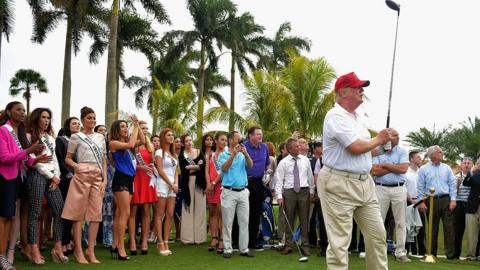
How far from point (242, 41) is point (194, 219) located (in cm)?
3004

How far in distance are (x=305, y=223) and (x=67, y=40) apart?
22.5 m

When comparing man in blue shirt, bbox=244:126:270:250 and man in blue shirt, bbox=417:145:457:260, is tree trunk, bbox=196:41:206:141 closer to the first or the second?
man in blue shirt, bbox=244:126:270:250

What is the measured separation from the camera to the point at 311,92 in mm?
27188

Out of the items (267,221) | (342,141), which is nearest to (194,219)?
(267,221)

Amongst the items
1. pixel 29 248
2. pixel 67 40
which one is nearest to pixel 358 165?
pixel 29 248

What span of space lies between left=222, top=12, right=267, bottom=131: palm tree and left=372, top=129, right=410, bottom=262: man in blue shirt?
25.5 metres

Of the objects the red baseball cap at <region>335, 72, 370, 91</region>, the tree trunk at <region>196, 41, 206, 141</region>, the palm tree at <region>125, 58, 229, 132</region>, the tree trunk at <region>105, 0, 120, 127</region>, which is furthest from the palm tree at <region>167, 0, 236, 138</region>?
the red baseball cap at <region>335, 72, 370, 91</region>

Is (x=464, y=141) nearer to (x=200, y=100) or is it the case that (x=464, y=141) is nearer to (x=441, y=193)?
(x=200, y=100)

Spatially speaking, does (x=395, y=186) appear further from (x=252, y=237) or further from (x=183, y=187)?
(x=183, y=187)

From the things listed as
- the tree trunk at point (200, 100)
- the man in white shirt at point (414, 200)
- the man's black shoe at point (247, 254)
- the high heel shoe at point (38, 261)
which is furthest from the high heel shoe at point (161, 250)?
the tree trunk at point (200, 100)

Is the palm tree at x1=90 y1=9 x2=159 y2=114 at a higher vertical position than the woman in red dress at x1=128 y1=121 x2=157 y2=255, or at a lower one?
higher

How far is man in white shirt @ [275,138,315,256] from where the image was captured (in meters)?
9.55

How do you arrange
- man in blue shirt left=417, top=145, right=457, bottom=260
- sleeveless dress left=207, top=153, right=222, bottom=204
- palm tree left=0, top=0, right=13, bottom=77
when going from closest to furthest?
sleeveless dress left=207, top=153, right=222, bottom=204 < man in blue shirt left=417, top=145, right=457, bottom=260 < palm tree left=0, top=0, right=13, bottom=77

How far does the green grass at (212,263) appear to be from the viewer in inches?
303
